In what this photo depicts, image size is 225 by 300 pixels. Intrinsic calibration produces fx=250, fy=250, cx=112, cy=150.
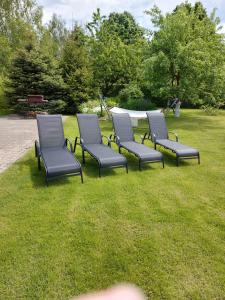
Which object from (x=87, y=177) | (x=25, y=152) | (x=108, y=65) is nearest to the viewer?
(x=87, y=177)

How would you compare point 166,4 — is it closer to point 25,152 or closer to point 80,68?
point 80,68

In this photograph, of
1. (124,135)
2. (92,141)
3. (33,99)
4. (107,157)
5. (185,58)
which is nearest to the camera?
(107,157)

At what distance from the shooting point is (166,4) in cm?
1497

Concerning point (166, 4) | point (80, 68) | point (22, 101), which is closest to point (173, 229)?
point (22, 101)

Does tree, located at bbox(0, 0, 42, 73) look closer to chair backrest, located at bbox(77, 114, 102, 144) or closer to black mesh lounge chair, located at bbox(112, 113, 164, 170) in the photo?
chair backrest, located at bbox(77, 114, 102, 144)

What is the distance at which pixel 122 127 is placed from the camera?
26.8 ft

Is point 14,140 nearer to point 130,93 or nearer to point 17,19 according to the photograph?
point 130,93

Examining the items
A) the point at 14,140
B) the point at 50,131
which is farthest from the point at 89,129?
the point at 14,140

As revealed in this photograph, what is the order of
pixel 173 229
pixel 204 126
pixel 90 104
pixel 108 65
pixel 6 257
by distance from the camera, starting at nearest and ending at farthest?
pixel 6 257, pixel 173 229, pixel 204 126, pixel 108 65, pixel 90 104

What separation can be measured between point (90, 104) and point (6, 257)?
15.5m

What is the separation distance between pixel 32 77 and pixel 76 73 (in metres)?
2.99

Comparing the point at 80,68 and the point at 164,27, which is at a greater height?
the point at 164,27

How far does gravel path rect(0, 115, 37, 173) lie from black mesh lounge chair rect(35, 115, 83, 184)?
107 cm

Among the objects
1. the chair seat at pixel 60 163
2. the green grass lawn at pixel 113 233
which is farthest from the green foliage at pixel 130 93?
the chair seat at pixel 60 163
